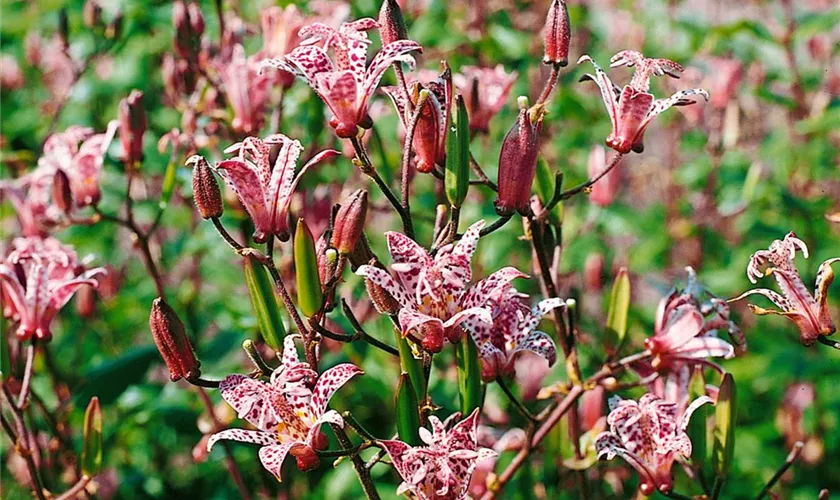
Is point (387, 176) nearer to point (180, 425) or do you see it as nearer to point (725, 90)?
point (180, 425)

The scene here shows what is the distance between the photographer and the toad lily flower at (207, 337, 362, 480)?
3.33 ft

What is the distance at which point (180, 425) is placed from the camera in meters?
1.84

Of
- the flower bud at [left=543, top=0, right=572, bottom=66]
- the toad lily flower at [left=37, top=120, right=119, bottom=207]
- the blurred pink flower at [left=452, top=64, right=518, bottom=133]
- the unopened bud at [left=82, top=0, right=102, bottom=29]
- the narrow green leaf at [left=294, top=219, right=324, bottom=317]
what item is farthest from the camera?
the unopened bud at [left=82, top=0, right=102, bottom=29]

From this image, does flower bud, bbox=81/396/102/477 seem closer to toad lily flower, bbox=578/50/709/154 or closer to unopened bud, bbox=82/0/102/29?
toad lily flower, bbox=578/50/709/154

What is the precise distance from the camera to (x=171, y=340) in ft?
3.58

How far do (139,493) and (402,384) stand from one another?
4.04 feet

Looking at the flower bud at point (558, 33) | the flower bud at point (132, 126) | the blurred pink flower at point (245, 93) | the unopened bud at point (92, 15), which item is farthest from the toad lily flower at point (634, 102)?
the unopened bud at point (92, 15)

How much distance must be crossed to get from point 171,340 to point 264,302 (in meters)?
0.11

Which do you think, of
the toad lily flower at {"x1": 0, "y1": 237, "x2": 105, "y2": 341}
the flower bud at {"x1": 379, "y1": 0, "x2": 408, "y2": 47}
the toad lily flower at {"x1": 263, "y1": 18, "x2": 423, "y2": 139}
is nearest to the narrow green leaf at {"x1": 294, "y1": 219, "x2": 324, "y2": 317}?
the toad lily flower at {"x1": 263, "y1": 18, "x2": 423, "y2": 139}

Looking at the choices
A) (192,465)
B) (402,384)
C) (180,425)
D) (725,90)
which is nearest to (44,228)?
(180,425)

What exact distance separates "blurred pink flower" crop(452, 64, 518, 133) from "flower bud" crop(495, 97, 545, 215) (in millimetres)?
403

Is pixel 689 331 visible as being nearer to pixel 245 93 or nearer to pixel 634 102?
pixel 634 102

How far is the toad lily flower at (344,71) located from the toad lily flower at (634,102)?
26cm

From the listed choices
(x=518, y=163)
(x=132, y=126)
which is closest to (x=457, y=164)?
(x=518, y=163)
